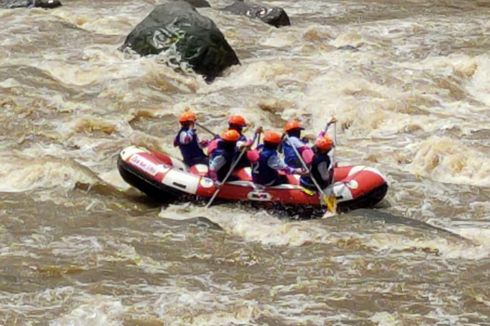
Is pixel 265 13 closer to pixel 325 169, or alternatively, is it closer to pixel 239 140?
pixel 239 140

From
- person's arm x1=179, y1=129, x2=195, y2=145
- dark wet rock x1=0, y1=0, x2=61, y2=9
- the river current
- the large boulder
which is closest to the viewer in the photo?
the river current

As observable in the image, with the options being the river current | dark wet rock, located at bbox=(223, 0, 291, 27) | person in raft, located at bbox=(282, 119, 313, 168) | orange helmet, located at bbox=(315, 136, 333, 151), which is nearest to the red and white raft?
the river current

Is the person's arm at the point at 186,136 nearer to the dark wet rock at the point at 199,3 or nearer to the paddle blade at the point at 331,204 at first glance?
the paddle blade at the point at 331,204

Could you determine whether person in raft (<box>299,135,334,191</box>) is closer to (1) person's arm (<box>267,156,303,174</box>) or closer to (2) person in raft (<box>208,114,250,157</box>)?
(1) person's arm (<box>267,156,303,174</box>)

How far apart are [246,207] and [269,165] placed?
1.62 ft

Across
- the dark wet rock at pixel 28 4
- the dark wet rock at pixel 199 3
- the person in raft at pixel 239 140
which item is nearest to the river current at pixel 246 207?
the dark wet rock at pixel 28 4

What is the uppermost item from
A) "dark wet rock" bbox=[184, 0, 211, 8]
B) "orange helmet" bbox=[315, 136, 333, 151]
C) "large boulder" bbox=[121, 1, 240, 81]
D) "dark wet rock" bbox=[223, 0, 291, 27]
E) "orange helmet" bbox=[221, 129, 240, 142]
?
"orange helmet" bbox=[315, 136, 333, 151]

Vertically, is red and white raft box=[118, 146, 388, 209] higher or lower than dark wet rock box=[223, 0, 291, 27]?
higher

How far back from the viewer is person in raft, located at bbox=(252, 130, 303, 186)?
8992mm

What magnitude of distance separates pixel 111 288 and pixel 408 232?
2.86 m

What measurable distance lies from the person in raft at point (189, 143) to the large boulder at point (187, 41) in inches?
178

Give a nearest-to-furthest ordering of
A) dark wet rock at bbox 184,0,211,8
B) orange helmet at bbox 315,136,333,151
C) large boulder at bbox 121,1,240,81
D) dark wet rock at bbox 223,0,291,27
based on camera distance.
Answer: orange helmet at bbox 315,136,333,151 → large boulder at bbox 121,1,240,81 → dark wet rock at bbox 223,0,291,27 → dark wet rock at bbox 184,0,211,8

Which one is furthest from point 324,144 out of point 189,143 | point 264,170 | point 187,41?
point 187,41

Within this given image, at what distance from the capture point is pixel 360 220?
8.66 metres
